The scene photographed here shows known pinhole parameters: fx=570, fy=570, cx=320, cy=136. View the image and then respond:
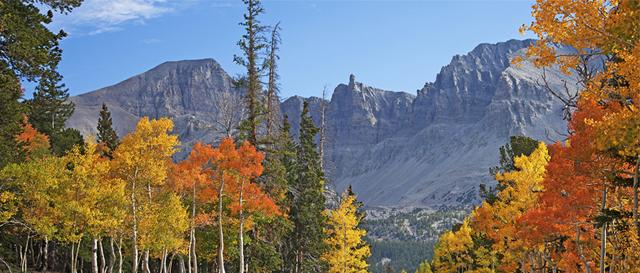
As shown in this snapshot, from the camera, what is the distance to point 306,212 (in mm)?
55188

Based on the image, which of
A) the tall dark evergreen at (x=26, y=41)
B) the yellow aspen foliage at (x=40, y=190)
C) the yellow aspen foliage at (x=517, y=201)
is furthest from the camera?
the yellow aspen foliage at (x=517, y=201)

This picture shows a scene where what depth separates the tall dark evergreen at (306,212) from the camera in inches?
2179

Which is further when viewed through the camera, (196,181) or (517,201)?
(196,181)

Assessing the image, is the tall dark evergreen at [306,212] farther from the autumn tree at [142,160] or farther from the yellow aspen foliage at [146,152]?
the yellow aspen foliage at [146,152]

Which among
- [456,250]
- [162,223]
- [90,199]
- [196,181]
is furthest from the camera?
[456,250]

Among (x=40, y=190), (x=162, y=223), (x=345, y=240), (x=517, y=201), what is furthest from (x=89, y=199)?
(x=517, y=201)

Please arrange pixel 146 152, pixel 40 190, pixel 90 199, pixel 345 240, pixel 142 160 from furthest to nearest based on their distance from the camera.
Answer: pixel 345 240, pixel 146 152, pixel 142 160, pixel 90 199, pixel 40 190

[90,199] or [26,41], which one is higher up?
[26,41]

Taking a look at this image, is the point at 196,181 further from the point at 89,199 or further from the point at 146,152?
the point at 89,199

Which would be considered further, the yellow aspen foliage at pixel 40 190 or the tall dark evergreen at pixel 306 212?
the tall dark evergreen at pixel 306 212

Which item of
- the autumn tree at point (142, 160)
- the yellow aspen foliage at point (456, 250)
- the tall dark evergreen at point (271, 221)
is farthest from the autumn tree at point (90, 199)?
the yellow aspen foliage at point (456, 250)

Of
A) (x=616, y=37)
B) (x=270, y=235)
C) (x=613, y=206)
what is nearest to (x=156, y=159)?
(x=270, y=235)

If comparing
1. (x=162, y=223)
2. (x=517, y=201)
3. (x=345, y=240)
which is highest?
(x=517, y=201)

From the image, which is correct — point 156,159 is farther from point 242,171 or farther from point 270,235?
point 270,235
